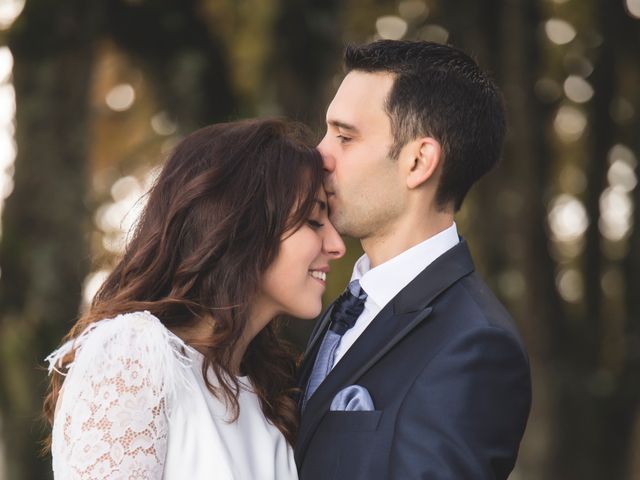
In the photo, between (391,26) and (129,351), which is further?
(391,26)

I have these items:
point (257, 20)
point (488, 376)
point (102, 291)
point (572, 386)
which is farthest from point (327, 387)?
point (572, 386)

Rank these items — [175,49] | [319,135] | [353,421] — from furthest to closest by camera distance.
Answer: [175,49] < [319,135] < [353,421]

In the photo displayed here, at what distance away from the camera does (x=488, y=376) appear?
315 centimetres

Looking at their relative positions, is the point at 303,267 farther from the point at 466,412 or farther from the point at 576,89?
the point at 576,89

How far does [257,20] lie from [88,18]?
4.26ft

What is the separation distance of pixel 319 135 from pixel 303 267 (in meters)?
0.92

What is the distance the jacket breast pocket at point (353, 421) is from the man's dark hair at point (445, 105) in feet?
2.74

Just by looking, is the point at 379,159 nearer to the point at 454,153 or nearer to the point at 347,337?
the point at 454,153

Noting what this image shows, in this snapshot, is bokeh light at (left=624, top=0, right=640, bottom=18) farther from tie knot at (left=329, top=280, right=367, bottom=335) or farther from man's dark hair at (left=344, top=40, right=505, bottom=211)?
tie knot at (left=329, top=280, right=367, bottom=335)

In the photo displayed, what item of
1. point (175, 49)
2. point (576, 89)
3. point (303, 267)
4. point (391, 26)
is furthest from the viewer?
point (576, 89)

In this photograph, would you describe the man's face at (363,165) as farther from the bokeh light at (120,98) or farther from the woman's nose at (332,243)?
the bokeh light at (120,98)

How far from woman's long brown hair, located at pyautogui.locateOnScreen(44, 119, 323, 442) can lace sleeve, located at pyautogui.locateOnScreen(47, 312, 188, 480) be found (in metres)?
0.18

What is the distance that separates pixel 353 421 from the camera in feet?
10.6

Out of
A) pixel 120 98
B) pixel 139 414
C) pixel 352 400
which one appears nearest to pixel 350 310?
pixel 352 400
